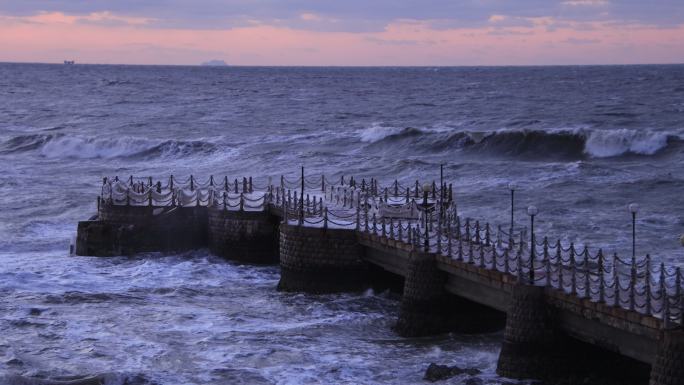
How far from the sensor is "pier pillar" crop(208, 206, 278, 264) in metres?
36.8

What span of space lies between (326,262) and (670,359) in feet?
45.2

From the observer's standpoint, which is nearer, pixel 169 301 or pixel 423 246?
pixel 423 246

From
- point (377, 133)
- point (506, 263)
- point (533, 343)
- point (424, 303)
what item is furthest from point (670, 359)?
point (377, 133)

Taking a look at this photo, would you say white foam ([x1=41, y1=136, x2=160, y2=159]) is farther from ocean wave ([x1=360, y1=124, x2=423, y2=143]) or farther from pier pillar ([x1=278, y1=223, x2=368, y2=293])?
pier pillar ([x1=278, y1=223, x2=368, y2=293])

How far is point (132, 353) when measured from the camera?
2564 centimetres

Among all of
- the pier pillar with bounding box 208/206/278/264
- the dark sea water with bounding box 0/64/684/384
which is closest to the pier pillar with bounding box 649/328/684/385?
the dark sea water with bounding box 0/64/684/384

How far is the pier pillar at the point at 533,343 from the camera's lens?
76.9ft

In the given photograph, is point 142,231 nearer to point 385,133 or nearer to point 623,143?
point 623,143

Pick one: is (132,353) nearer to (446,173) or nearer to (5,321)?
(5,321)

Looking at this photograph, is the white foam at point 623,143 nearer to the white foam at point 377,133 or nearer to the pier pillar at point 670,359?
the white foam at point 377,133

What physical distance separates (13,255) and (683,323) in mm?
25808

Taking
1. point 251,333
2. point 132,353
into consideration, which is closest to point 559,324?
point 251,333

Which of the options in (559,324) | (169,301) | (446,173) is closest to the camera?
(559,324)

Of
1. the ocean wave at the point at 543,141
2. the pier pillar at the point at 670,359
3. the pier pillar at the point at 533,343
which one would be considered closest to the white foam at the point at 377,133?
the ocean wave at the point at 543,141
